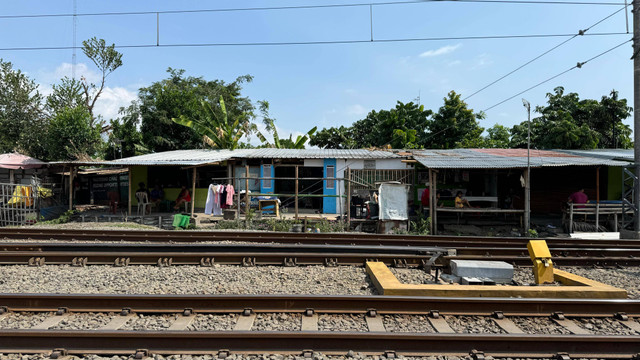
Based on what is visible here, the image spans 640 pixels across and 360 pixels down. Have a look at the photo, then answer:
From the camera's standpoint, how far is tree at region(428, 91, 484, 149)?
29.4 metres

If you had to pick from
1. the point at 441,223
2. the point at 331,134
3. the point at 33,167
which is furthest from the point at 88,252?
the point at 331,134

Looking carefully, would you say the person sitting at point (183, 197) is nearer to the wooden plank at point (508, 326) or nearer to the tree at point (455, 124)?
the wooden plank at point (508, 326)

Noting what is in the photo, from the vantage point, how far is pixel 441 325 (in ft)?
14.5

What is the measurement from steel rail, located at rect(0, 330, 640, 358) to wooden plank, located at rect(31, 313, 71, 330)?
0.45m

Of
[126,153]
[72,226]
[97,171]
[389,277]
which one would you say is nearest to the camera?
[389,277]

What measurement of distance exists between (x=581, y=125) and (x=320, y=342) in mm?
30436

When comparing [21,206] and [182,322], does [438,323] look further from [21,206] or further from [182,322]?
[21,206]

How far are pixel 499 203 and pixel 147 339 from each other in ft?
59.8

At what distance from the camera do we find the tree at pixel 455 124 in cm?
2936

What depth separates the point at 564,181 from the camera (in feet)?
58.2

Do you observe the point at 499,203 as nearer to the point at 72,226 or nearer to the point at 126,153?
the point at 72,226

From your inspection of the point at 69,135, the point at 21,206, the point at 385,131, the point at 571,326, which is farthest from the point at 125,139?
the point at 571,326

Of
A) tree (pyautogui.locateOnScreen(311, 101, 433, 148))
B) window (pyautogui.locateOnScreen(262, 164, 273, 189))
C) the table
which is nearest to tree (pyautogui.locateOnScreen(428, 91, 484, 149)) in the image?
tree (pyautogui.locateOnScreen(311, 101, 433, 148))

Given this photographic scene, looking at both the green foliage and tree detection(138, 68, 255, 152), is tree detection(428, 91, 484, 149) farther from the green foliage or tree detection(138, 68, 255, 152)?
the green foliage
